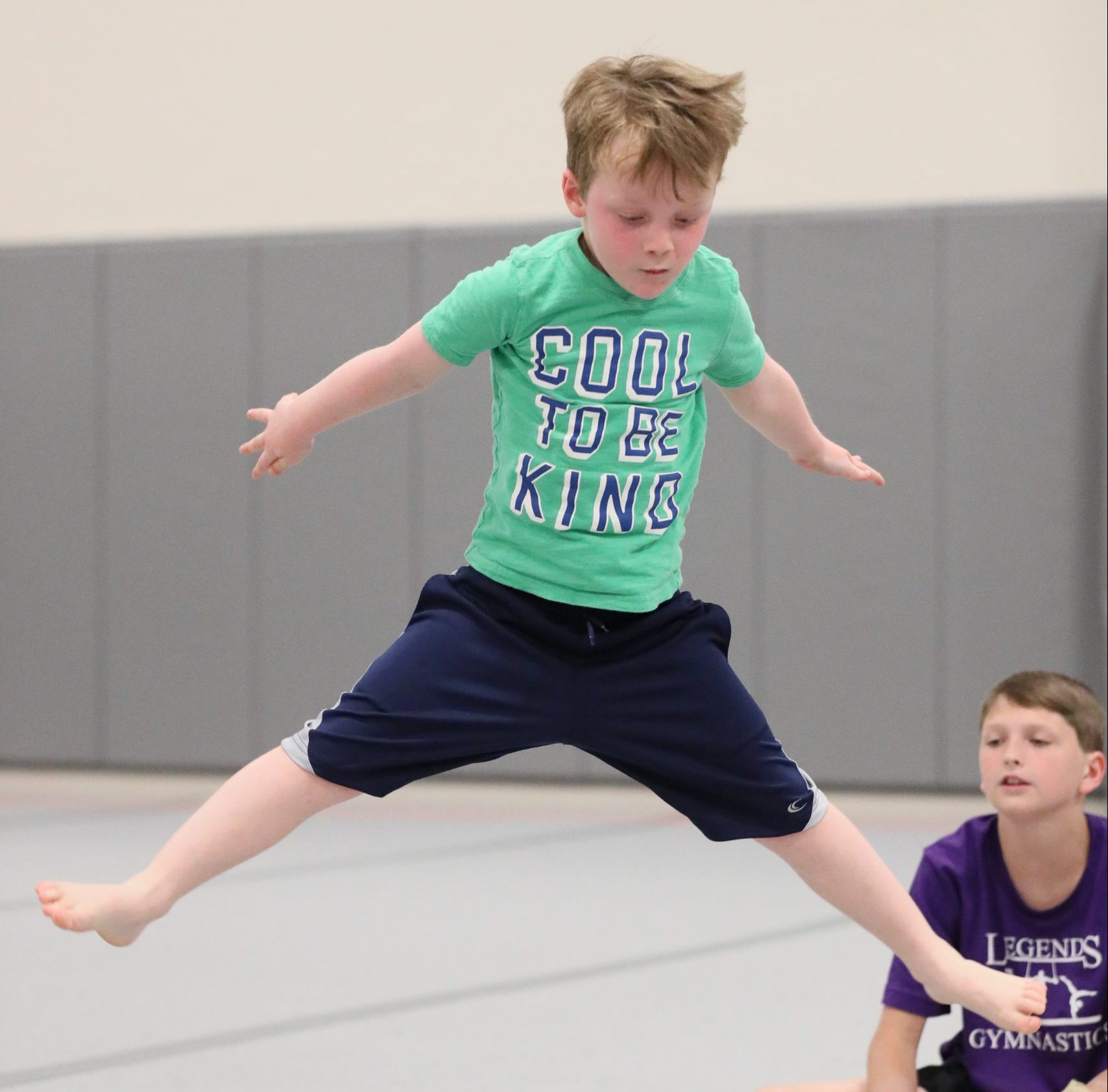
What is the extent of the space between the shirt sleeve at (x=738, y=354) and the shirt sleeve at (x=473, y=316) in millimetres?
287

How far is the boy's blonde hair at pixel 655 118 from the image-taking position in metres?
1.73

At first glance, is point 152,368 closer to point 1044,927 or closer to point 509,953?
point 509,953

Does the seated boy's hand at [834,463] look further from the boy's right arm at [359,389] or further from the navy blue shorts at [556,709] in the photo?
the boy's right arm at [359,389]

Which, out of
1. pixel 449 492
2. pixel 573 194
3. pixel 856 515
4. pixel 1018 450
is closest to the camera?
pixel 573 194

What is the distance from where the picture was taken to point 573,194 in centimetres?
189

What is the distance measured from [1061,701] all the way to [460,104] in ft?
14.1

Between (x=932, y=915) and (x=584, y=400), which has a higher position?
(x=584, y=400)

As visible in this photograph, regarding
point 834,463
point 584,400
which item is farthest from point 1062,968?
point 584,400

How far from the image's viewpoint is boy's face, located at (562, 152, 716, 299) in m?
1.76

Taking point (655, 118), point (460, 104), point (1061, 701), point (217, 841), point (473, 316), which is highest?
point (460, 104)

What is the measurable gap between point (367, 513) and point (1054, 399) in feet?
8.35

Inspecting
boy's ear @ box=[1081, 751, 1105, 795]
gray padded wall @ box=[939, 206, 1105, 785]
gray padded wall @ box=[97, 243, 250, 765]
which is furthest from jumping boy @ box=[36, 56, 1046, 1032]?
gray padded wall @ box=[97, 243, 250, 765]

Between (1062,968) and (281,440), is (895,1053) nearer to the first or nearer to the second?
(1062,968)

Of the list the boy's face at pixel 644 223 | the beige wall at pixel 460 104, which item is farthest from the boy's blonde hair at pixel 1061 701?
the beige wall at pixel 460 104
